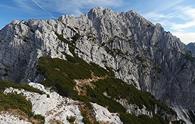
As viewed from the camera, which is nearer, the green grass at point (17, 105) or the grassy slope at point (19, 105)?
the grassy slope at point (19, 105)

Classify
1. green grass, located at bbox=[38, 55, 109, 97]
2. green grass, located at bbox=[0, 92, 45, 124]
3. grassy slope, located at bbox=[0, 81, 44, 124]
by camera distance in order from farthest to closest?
green grass, located at bbox=[38, 55, 109, 97], green grass, located at bbox=[0, 92, 45, 124], grassy slope, located at bbox=[0, 81, 44, 124]

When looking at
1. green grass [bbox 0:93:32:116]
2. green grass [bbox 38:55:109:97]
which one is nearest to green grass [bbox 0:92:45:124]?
green grass [bbox 0:93:32:116]

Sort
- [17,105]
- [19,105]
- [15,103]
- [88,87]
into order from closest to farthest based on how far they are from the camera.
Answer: [17,105] → [19,105] → [15,103] → [88,87]

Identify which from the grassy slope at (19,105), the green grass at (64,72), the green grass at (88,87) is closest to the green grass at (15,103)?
the grassy slope at (19,105)

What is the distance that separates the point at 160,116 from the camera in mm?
172000

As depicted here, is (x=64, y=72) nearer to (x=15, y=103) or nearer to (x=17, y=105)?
(x=15, y=103)

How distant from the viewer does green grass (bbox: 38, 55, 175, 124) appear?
123688mm

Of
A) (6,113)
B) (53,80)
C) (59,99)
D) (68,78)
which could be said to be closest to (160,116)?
(68,78)

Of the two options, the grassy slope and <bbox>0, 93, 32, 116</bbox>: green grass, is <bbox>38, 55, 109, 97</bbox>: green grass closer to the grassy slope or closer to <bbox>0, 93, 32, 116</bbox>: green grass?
<bbox>0, 93, 32, 116</bbox>: green grass

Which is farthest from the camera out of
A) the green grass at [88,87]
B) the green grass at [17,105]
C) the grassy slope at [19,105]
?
the green grass at [88,87]

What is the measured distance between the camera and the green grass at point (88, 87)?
12369cm

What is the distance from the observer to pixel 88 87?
449ft

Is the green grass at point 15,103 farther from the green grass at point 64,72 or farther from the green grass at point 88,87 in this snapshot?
the green grass at point 64,72

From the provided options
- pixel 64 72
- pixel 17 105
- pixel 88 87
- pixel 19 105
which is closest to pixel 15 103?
pixel 19 105
